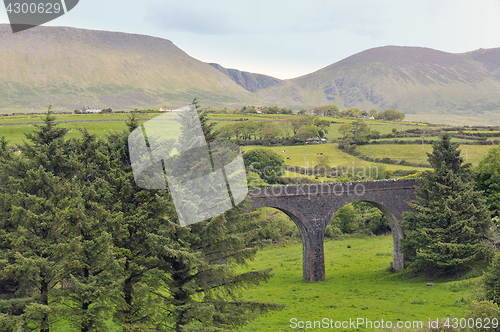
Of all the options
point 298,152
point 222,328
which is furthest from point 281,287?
point 298,152

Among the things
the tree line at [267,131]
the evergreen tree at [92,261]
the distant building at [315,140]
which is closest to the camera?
the evergreen tree at [92,261]

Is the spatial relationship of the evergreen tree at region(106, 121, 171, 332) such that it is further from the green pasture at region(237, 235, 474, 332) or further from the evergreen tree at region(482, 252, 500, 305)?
the evergreen tree at region(482, 252, 500, 305)

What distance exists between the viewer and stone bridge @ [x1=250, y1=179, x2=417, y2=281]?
31928 millimetres

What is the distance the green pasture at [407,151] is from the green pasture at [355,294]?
41.7 metres

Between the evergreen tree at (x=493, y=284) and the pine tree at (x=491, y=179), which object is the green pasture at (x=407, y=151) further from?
the evergreen tree at (x=493, y=284)

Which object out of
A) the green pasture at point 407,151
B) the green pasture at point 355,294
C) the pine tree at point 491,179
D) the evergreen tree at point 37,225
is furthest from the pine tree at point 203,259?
the green pasture at point 407,151

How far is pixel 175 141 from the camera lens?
17594 mm

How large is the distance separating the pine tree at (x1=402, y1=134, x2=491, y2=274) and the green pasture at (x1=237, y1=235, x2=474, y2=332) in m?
1.89

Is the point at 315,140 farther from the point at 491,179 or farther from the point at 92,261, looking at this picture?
the point at 92,261

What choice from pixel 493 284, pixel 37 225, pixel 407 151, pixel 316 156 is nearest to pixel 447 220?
pixel 493 284

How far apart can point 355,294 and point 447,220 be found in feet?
28.2

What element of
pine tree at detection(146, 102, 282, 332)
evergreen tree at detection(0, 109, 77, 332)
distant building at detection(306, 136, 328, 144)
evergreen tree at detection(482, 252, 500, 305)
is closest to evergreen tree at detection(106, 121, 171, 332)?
pine tree at detection(146, 102, 282, 332)

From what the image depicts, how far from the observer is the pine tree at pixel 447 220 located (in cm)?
2914

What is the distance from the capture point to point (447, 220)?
29.9 metres
